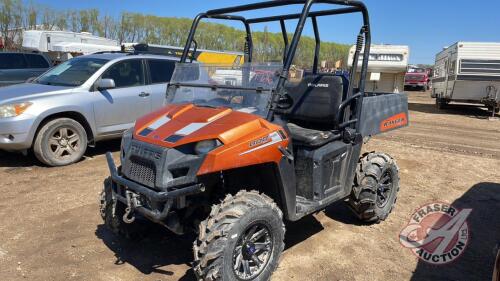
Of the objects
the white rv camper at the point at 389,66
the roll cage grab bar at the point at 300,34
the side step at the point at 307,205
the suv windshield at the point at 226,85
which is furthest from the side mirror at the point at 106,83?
the white rv camper at the point at 389,66

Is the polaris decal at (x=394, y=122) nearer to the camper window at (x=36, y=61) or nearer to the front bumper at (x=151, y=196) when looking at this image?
the front bumper at (x=151, y=196)

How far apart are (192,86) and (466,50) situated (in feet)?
45.5

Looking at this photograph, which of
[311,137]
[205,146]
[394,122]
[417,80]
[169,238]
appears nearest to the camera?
[205,146]

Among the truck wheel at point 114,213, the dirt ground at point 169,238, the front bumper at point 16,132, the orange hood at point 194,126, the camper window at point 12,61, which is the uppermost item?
the camper window at point 12,61

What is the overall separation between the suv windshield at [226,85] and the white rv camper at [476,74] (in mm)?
13453

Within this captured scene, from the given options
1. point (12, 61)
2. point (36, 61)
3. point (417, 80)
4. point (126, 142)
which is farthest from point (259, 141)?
point (417, 80)

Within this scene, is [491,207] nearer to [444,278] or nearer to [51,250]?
[444,278]

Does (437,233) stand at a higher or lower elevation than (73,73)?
lower

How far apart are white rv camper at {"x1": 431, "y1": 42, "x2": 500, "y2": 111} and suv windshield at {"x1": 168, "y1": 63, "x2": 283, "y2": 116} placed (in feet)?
44.1

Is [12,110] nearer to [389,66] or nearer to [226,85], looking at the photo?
[226,85]

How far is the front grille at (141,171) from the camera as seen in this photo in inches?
118

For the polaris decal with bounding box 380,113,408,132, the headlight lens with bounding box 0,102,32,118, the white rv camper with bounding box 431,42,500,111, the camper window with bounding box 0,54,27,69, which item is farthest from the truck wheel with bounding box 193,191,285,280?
the white rv camper with bounding box 431,42,500,111

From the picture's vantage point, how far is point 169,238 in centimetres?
Answer: 416

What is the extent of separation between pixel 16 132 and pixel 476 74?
14305 millimetres
